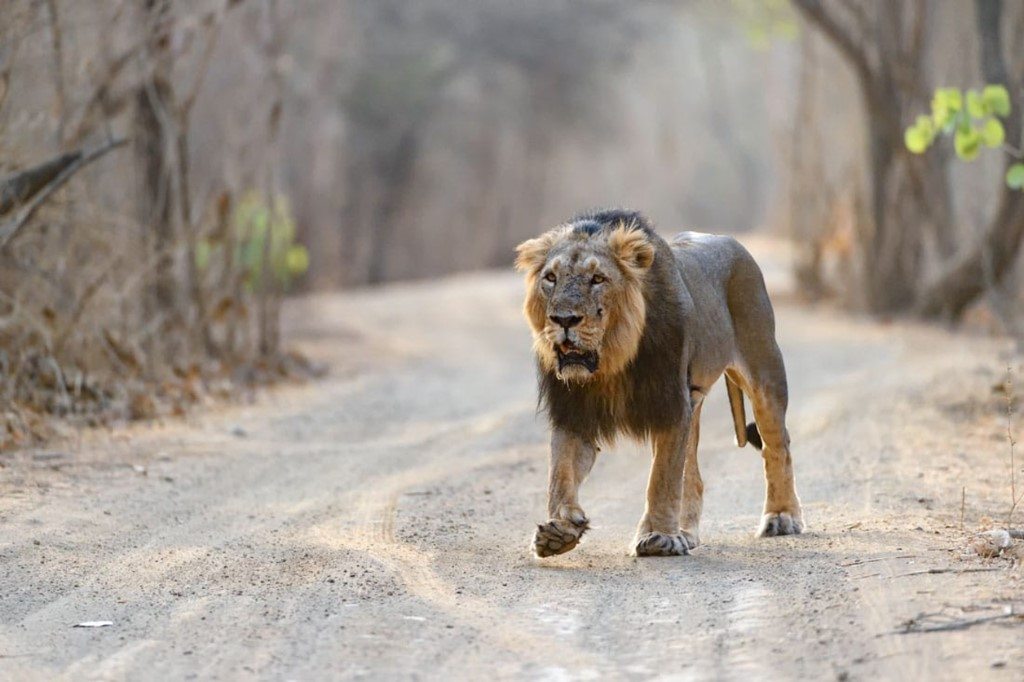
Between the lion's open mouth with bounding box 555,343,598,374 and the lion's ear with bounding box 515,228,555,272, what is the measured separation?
15.0 inches

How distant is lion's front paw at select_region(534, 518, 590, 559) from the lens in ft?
18.7

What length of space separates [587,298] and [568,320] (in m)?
0.12

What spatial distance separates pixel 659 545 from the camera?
19.2 feet

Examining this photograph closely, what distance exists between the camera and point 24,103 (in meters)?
10.2

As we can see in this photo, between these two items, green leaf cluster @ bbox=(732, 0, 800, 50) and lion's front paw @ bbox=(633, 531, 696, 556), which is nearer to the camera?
lion's front paw @ bbox=(633, 531, 696, 556)

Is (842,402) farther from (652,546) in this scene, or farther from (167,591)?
(167,591)

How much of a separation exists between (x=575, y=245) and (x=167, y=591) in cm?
198

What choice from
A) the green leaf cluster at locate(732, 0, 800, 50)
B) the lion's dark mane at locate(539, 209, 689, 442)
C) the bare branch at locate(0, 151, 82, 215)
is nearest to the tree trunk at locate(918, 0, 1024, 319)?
the lion's dark mane at locate(539, 209, 689, 442)

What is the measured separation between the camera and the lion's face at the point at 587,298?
5.66m

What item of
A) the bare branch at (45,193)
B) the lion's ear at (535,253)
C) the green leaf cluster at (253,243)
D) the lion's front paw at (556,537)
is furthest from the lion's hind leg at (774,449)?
the green leaf cluster at (253,243)

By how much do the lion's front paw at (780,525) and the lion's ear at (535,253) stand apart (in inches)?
59.7

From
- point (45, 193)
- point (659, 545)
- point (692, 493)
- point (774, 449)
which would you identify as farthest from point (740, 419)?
point (45, 193)

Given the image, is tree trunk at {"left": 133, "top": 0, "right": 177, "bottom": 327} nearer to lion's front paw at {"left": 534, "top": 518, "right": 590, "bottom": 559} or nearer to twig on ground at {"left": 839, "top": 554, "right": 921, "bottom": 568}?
lion's front paw at {"left": 534, "top": 518, "right": 590, "bottom": 559}

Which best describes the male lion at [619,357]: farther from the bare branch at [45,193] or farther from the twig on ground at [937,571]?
the bare branch at [45,193]
